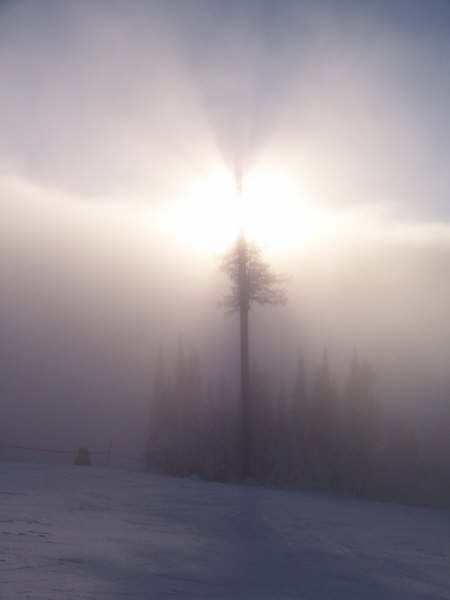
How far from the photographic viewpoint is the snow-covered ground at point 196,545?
20.8 feet

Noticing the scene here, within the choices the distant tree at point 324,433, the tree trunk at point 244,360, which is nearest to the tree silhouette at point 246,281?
the tree trunk at point 244,360

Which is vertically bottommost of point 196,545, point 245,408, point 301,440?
point 196,545

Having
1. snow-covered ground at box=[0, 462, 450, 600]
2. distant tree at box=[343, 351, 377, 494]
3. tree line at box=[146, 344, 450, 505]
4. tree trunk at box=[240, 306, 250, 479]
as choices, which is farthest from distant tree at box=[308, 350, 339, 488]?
snow-covered ground at box=[0, 462, 450, 600]

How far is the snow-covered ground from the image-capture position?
6348 mm

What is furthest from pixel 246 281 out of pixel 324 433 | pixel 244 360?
pixel 324 433

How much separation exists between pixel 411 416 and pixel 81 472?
5158 cm

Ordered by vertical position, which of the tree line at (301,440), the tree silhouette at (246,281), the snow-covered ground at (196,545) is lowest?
the snow-covered ground at (196,545)

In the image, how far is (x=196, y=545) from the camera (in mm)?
8555

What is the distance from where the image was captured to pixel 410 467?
142 feet

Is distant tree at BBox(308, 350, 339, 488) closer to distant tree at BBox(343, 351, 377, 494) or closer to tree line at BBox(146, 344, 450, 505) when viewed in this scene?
tree line at BBox(146, 344, 450, 505)

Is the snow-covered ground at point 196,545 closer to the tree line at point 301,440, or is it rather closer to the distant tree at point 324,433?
the tree line at point 301,440

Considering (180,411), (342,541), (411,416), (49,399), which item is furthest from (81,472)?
(49,399)

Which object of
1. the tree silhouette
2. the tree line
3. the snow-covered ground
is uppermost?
the tree silhouette

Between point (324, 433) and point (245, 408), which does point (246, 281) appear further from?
point (324, 433)
